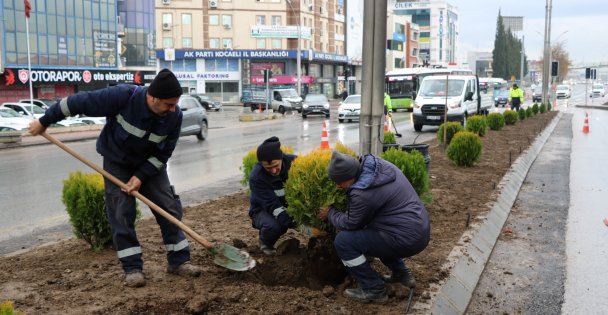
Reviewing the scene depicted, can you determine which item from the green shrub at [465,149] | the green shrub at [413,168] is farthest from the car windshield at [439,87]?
the green shrub at [413,168]

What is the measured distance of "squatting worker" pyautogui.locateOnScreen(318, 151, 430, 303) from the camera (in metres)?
4.46

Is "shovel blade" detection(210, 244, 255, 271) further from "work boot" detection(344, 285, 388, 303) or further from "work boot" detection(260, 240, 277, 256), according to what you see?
"work boot" detection(344, 285, 388, 303)

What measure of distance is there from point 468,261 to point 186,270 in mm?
2592

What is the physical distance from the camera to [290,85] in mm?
71125

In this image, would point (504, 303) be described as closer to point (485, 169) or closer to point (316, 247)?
point (316, 247)

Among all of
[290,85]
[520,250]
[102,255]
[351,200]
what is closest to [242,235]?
[102,255]

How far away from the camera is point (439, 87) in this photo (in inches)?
1005

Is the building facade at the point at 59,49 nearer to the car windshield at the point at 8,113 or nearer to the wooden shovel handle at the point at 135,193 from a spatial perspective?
the car windshield at the point at 8,113

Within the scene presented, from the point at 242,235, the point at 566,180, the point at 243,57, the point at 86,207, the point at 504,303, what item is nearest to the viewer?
the point at 504,303

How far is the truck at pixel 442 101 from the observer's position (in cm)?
2408

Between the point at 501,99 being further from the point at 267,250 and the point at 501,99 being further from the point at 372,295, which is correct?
the point at 372,295

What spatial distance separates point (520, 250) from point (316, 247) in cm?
277

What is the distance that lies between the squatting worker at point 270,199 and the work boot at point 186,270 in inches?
31.0

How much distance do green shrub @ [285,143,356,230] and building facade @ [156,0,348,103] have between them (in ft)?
210
